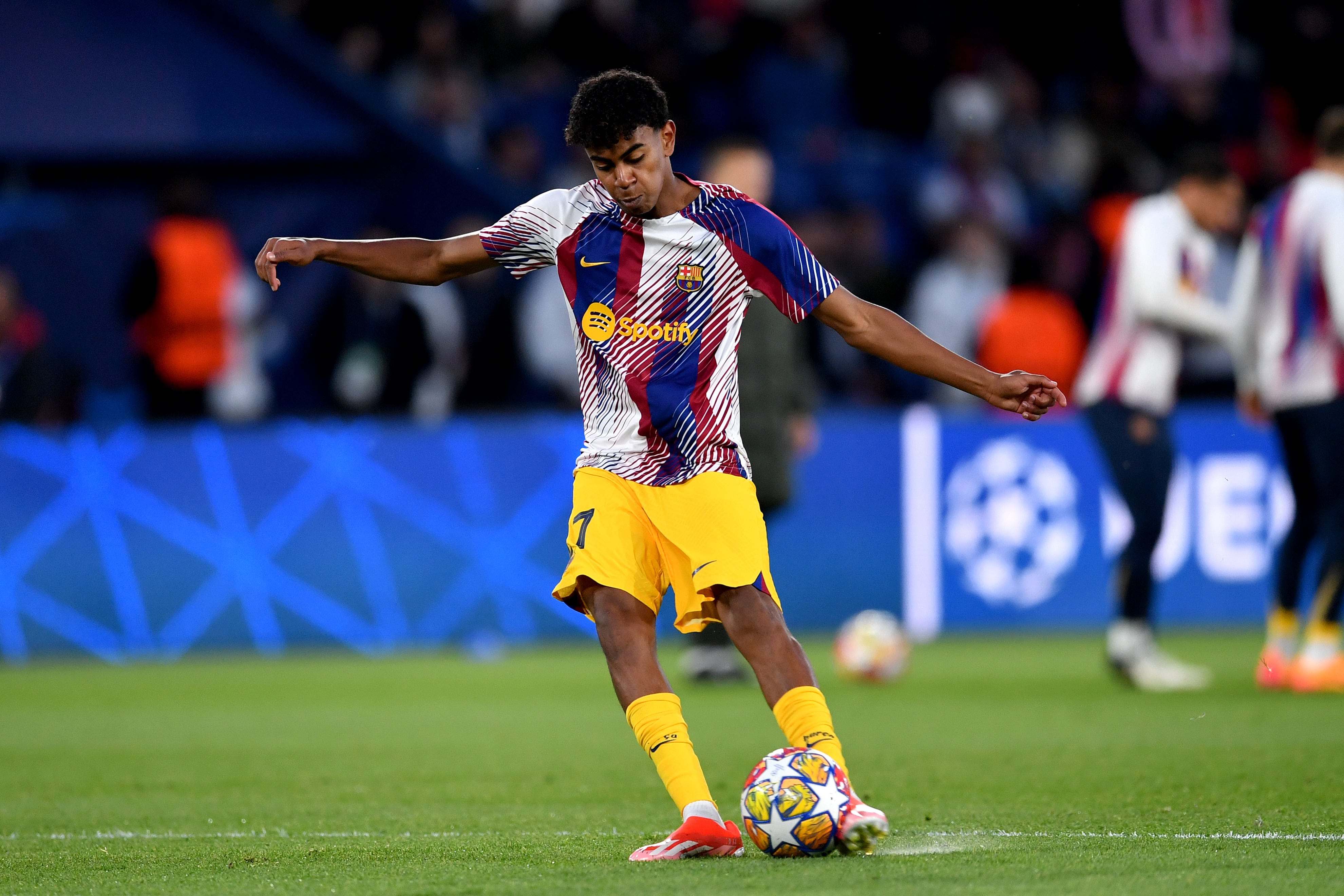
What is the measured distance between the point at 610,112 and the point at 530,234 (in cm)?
49

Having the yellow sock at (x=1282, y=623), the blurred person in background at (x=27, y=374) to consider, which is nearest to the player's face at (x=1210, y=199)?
the yellow sock at (x=1282, y=623)

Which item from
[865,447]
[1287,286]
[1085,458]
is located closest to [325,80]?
[865,447]

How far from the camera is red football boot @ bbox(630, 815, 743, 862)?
171 inches

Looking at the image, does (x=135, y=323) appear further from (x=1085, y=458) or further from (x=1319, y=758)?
(x=1319, y=758)

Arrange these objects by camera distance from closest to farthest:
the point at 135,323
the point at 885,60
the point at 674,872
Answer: the point at 674,872 < the point at 135,323 < the point at 885,60

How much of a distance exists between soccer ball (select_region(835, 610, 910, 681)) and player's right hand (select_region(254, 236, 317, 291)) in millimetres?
5167

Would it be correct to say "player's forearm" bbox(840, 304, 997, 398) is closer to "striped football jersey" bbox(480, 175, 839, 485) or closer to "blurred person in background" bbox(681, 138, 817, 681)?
"striped football jersey" bbox(480, 175, 839, 485)

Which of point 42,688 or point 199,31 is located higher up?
point 199,31

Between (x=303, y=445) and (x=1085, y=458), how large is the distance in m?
4.96

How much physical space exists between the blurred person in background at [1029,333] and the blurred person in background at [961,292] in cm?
79

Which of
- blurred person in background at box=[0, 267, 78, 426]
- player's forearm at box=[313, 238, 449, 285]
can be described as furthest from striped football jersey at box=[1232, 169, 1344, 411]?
blurred person in background at box=[0, 267, 78, 426]

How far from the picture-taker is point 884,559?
11.9m

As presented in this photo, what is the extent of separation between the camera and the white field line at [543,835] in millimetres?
4531

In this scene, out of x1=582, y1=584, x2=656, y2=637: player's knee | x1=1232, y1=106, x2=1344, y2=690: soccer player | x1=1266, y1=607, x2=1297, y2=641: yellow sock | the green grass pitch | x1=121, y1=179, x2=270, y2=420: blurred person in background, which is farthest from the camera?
x1=121, y1=179, x2=270, y2=420: blurred person in background
